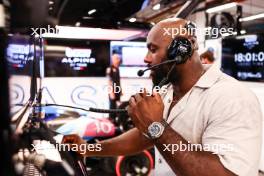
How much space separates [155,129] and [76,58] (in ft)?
15.3

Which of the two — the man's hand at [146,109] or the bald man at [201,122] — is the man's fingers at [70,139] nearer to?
the bald man at [201,122]

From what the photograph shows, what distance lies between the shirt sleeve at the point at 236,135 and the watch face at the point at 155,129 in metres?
0.17

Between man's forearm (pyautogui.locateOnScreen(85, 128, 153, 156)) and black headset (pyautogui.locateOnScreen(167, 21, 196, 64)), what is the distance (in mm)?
427

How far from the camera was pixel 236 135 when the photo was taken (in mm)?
1038

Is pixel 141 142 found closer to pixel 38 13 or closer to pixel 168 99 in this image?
pixel 168 99

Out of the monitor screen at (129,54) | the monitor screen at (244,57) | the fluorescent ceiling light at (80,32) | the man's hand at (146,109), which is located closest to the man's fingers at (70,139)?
the man's hand at (146,109)

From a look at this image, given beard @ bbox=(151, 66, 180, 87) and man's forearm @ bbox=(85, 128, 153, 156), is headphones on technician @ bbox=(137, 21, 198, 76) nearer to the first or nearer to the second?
beard @ bbox=(151, 66, 180, 87)

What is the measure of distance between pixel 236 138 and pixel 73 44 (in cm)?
445

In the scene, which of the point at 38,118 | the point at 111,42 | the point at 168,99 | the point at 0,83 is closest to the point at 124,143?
the point at 168,99

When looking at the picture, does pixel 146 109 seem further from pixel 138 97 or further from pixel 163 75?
pixel 163 75

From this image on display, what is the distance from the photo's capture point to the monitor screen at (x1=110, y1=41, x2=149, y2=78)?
5.82 metres

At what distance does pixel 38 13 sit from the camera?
15.3 inches

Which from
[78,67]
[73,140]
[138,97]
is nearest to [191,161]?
[138,97]

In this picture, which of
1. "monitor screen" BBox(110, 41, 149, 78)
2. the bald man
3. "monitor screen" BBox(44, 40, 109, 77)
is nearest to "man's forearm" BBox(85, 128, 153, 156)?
the bald man
